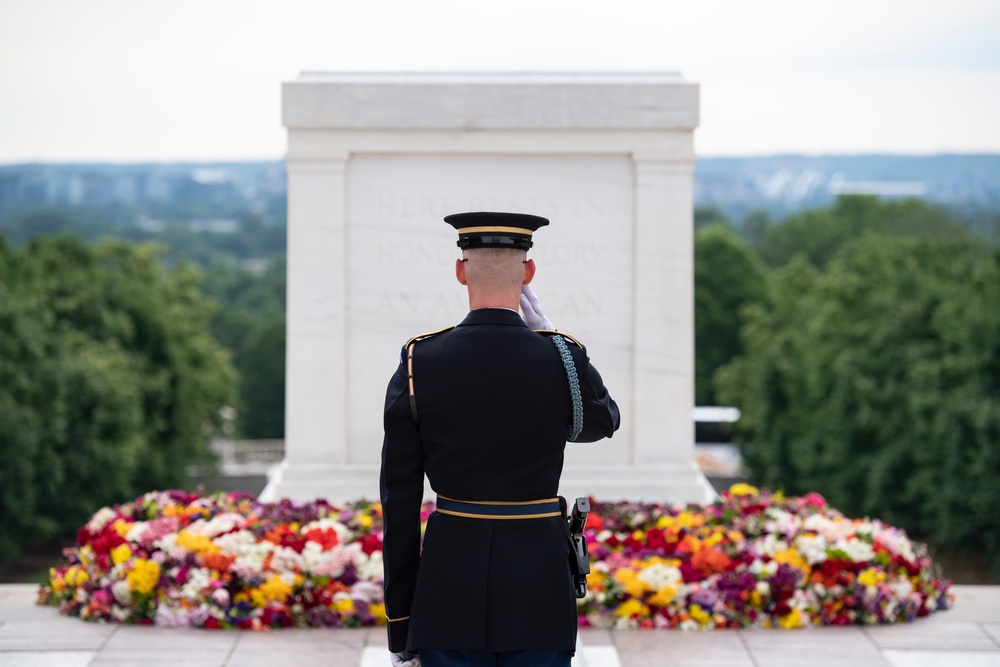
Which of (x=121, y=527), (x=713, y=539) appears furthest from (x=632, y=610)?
(x=121, y=527)

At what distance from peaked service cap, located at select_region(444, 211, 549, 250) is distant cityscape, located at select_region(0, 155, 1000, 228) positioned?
82.6 m

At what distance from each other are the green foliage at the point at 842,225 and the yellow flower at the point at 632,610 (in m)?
56.7

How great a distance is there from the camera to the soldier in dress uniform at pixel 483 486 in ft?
13.1

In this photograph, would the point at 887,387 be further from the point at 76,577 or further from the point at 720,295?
the point at 720,295

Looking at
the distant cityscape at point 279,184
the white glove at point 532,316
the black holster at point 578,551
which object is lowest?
the black holster at point 578,551

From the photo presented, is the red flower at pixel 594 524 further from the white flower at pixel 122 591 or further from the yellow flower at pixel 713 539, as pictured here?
the white flower at pixel 122 591

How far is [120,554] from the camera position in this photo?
7133 millimetres

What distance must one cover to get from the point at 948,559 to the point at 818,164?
263ft

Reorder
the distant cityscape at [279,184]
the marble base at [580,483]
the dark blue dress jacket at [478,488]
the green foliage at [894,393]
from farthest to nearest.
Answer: the distant cityscape at [279,184] → the green foliage at [894,393] → the marble base at [580,483] → the dark blue dress jacket at [478,488]

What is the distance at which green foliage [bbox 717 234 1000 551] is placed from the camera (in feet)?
72.2

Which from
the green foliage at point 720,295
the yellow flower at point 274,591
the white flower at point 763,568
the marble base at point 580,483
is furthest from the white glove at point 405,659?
the green foliage at point 720,295

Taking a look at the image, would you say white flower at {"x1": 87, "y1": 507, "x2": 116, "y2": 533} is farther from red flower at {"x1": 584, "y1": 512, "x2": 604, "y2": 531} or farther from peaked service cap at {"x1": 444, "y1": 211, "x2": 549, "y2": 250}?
peaked service cap at {"x1": 444, "y1": 211, "x2": 549, "y2": 250}

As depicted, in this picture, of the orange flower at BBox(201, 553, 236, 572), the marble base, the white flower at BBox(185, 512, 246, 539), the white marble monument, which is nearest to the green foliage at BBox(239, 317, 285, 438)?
the marble base

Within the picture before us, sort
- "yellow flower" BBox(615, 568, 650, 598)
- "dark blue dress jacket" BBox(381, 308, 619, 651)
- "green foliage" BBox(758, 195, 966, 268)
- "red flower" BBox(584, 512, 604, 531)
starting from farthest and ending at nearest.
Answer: "green foliage" BBox(758, 195, 966, 268) → "red flower" BBox(584, 512, 604, 531) → "yellow flower" BBox(615, 568, 650, 598) → "dark blue dress jacket" BBox(381, 308, 619, 651)
